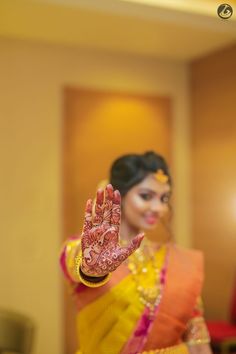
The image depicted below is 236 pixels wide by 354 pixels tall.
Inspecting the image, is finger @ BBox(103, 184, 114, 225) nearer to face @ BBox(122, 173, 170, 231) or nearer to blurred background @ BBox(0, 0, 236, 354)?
face @ BBox(122, 173, 170, 231)

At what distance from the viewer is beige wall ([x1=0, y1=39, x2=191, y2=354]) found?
8.05 feet

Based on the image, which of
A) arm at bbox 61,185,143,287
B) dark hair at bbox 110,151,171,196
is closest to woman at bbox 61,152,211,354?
dark hair at bbox 110,151,171,196

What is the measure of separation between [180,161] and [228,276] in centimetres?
84

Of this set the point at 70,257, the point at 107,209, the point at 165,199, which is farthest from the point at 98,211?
the point at 165,199

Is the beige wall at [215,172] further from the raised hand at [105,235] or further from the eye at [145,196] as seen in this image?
the raised hand at [105,235]

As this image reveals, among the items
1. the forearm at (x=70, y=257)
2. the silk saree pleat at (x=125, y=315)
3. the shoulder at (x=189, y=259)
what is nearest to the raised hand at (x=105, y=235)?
the forearm at (x=70, y=257)

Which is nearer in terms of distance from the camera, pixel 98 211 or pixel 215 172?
pixel 98 211

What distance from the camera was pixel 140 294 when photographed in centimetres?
138

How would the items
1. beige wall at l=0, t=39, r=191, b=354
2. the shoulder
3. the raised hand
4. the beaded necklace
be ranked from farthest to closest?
beige wall at l=0, t=39, r=191, b=354
the shoulder
the beaded necklace
the raised hand

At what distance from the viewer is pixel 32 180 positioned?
2.71 m

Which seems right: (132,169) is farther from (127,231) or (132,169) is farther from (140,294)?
(140,294)

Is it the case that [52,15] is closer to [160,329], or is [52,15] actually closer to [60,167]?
[160,329]

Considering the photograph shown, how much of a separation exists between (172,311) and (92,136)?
4.16ft

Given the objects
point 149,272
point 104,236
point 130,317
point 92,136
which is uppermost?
point 92,136
